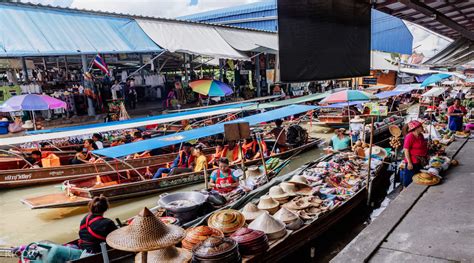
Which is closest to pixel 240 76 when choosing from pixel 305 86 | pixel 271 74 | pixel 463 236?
pixel 271 74

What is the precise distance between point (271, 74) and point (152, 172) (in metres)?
13.8

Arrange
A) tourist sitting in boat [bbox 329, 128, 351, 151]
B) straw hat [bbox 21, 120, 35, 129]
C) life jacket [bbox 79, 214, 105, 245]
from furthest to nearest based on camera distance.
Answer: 1. straw hat [bbox 21, 120, 35, 129]
2. tourist sitting in boat [bbox 329, 128, 351, 151]
3. life jacket [bbox 79, 214, 105, 245]

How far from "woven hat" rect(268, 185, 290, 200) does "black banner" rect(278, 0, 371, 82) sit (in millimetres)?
2633

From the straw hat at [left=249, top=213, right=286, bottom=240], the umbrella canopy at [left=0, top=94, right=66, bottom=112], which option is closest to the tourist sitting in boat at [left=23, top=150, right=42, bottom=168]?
the umbrella canopy at [left=0, top=94, right=66, bottom=112]

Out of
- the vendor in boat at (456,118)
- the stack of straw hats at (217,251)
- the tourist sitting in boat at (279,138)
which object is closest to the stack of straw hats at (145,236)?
the stack of straw hats at (217,251)

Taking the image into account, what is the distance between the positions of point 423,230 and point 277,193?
2.59 metres

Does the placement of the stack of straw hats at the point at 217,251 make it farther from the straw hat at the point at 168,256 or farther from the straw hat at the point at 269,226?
the straw hat at the point at 269,226

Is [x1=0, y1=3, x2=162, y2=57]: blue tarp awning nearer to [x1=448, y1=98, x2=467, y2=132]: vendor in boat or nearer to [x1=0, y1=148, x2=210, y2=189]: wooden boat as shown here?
[x1=0, y1=148, x2=210, y2=189]: wooden boat

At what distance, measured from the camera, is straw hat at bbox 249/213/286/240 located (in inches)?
197

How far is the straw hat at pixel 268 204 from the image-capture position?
582 cm

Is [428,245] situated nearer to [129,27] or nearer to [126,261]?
[126,261]

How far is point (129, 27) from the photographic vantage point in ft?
48.5

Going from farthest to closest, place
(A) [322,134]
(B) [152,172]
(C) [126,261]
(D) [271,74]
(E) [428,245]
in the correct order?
(D) [271,74] → (A) [322,134] → (B) [152,172] → (C) [126,261] → (E) [428,245]

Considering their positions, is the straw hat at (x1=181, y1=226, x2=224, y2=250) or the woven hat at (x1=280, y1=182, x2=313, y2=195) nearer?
the straw hat at (x1=181, y1=226, x2=224, y2=250)
